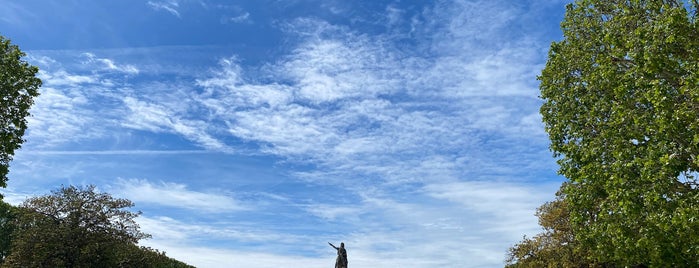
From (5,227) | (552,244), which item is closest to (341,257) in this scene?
(552,244)

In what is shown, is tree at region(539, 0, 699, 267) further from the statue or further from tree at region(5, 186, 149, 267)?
tree at region(5, 186, 149, 267)

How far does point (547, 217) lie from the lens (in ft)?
143

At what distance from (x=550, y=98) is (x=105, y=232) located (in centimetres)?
3184

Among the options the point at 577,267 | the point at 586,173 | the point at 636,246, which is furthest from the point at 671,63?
the point at 577,267

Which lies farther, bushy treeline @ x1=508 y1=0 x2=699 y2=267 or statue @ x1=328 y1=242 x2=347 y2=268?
statue @ x1=328 y1=242 x2=347 y2=268

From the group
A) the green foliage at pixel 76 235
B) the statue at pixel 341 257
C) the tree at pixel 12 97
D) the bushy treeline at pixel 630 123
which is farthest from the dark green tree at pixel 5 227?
the bushy treeline at pixel 630 123

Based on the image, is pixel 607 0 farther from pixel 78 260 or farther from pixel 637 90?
pixel 78 260

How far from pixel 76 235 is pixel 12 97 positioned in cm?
1500

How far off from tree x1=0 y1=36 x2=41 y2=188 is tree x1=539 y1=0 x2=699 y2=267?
26022 mm

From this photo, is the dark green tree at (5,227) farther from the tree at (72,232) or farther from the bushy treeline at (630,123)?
the bushy treeline at (630,123)

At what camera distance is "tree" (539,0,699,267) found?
60.1 feet

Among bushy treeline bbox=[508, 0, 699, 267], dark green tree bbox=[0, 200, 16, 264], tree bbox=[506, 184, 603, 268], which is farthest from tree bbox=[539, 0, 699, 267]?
dark green tree bbox=[0, 200, 16, 264]

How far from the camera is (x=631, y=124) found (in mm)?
20703

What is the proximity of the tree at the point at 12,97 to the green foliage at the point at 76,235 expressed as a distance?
12522mm
